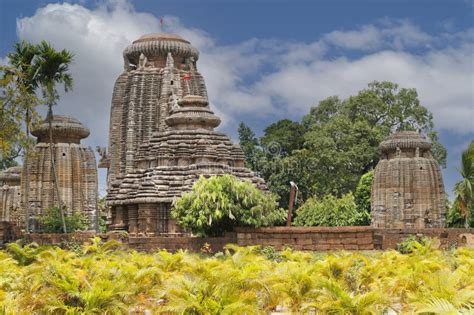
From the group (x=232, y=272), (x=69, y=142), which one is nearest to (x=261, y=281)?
(x=232, y=272)

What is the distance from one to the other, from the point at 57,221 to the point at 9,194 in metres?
18.6

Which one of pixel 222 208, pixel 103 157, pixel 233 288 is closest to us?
pixel 233 288

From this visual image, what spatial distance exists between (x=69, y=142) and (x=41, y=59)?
941 cm

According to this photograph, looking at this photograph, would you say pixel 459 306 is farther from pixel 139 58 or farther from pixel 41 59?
pixel 139 58

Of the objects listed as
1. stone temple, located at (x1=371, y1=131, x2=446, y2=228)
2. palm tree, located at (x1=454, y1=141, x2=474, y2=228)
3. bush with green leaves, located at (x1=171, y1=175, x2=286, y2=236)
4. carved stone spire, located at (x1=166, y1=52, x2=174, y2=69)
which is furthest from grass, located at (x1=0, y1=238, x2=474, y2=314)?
carved stone spire, located at (x1=166, y1=52, x2=174, y2=69)

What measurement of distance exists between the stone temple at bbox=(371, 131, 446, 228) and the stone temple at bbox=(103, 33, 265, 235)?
6119 mm

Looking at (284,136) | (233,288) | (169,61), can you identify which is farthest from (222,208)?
(284,136)

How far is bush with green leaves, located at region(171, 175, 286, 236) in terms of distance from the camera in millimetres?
27859

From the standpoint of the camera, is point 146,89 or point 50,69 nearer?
point 50,69

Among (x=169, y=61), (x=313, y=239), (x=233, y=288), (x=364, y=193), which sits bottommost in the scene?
(x=233, y=288)

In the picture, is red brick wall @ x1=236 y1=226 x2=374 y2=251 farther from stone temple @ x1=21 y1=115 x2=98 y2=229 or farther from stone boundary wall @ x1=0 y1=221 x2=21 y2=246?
stone temple @ x1=21 y1=115 x2=98 y2=229

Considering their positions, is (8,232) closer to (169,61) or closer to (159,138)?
(159,138)

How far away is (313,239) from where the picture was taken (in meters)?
26.8

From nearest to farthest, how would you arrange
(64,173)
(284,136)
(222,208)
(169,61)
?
1. (222,208)
2. (64,173)
3. (169,61)
4. (284,136)
